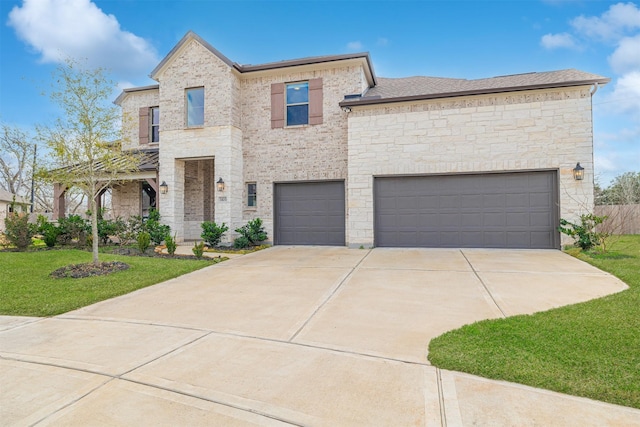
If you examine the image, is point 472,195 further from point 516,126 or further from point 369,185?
point 369,185

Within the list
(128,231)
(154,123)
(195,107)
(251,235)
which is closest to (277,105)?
(195,107)

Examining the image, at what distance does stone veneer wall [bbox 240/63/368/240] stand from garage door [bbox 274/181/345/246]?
1.04ft

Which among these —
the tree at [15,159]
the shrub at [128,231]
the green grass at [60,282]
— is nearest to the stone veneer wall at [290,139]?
the shrub at [128,231]

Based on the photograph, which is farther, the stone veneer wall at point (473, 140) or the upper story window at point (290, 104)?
the upper story window at point (290, 104)

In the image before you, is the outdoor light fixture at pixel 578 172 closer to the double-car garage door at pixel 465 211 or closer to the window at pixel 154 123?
the double-car garage door at pixel 465 211

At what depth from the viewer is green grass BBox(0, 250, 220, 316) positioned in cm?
555

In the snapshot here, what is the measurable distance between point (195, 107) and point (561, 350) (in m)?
14.0

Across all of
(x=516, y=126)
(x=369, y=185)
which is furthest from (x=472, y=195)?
(x=369, y=185)

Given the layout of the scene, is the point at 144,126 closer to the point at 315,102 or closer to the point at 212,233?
the point at 212,233

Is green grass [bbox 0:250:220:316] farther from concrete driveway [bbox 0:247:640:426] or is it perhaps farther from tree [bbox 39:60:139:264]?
tree [bbox 39:60:139:264]

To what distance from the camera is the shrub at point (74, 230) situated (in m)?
13.0

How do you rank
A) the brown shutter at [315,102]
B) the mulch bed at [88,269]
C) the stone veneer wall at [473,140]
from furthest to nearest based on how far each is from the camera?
the brown shutter at [315,102] → the stone veneer wall at [473,140] → the mulch bed at [88,269]

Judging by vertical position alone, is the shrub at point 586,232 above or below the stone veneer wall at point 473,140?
below

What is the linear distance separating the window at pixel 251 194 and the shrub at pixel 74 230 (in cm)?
574
